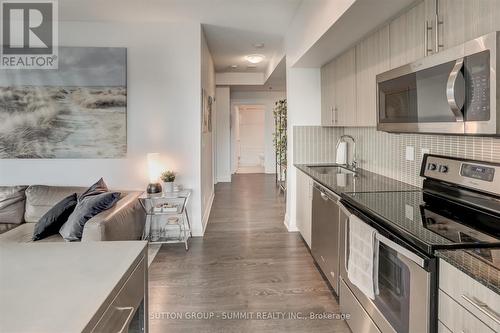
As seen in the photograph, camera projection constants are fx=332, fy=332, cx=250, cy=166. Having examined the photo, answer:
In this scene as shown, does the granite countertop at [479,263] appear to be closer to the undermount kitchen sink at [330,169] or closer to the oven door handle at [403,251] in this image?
the oven door handle at [403,251]

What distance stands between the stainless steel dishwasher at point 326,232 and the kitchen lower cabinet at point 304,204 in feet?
0.93

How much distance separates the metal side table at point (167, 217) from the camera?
3799 millimetres

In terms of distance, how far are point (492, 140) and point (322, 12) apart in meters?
1.61

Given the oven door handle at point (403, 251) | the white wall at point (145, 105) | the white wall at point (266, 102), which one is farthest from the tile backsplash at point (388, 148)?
the white wall at point (266, 102)

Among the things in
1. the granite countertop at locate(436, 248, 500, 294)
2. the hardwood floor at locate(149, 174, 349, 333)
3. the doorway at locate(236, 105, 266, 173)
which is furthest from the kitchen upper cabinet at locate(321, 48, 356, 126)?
the doorway at locate(236, 105, 266, 173)

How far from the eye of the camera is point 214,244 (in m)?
3.92

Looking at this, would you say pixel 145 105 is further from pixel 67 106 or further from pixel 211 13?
pixel 211 13

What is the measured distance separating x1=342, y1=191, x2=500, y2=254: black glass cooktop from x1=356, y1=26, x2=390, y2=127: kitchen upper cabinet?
0.85m

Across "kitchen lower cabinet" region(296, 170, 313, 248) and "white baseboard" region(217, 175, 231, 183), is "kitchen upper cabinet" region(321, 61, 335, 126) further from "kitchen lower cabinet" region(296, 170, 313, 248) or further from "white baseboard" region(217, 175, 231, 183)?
"white baseboard" region(217, 175, 231, 183)

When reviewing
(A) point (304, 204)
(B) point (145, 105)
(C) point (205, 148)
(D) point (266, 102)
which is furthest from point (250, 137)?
(A) point (304, 204)

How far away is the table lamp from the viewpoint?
3.86 meters

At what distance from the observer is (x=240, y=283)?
9.50ft

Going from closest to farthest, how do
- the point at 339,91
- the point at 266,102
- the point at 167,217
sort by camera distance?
1. the point at 339,91
2. the point at 167,217
3. the point at 266,102

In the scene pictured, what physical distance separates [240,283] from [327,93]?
7.78 ft
